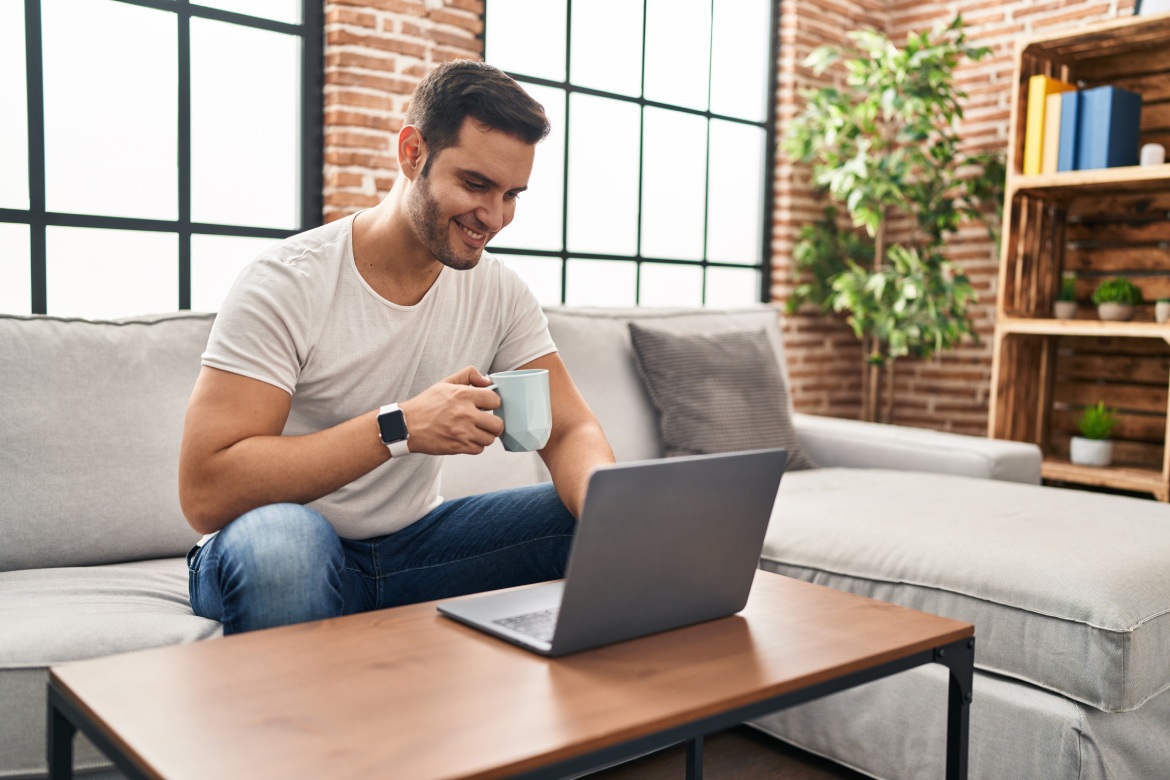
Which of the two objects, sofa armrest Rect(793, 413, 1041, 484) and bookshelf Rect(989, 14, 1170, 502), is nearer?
sofa armrest Rect(793, 413, 1041, 484)

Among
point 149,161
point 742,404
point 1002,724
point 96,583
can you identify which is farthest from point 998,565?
point 149,161

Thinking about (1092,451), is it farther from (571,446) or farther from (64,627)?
(64,627)

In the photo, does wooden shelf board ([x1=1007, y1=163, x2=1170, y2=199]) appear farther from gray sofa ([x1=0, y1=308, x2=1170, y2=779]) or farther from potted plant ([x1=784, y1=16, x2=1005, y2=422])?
gray sofa ([x1=0, y1=308, x2=1170, y2=779])

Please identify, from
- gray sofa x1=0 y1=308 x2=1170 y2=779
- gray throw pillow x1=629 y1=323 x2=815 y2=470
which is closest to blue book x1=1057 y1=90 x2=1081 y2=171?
gray throw pillow x1=629 y1=323 x2=815 y2=470

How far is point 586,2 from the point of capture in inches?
130

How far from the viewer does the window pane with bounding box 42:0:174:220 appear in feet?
7.35

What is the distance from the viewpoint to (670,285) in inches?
146

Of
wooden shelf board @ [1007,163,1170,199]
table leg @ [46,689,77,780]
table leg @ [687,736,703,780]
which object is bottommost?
table leg @ [687,736,703,780]

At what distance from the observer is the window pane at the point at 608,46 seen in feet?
10.8

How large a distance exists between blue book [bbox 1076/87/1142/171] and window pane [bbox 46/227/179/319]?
278 cm

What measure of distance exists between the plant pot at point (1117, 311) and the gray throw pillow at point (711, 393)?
4.44 feet

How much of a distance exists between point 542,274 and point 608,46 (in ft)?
2.85

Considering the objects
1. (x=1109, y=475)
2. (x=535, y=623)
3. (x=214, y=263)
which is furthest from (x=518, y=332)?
(x=1109, y=475)

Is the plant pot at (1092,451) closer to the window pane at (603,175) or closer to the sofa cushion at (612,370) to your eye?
the sofa cushion at (612,370)
